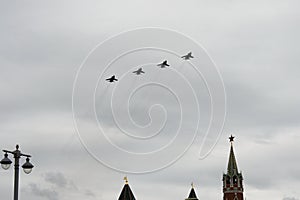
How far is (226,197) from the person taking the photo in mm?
199500

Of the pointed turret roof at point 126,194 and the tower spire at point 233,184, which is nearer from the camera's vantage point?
the pointed turret roof at point 126,194

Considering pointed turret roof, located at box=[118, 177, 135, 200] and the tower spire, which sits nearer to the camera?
pointed turret roof, located at box=[118, 177, 135, 200]

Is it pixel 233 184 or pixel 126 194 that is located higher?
pixel 233 184

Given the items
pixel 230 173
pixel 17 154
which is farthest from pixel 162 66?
pixel 230 173

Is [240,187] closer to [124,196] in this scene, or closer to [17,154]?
[124,196]

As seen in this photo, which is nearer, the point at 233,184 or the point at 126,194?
the point at 126,194

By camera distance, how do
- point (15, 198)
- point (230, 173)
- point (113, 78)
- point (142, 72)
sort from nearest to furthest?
point (15, 198) < point (142, 72) < point (113, 78) < point (230, 173)

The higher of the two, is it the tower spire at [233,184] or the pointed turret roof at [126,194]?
the tower spire at [233,184]

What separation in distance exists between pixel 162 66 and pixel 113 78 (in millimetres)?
6895

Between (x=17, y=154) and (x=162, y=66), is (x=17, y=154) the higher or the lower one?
the lower one

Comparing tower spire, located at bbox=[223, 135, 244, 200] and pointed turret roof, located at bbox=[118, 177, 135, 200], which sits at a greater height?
tower spire, located at bbox=[223, 135, 244, 200]

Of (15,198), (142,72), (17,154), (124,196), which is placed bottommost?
(15,198)

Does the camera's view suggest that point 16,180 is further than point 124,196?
No

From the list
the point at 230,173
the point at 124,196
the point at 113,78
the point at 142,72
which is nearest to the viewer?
the point at 142,72
